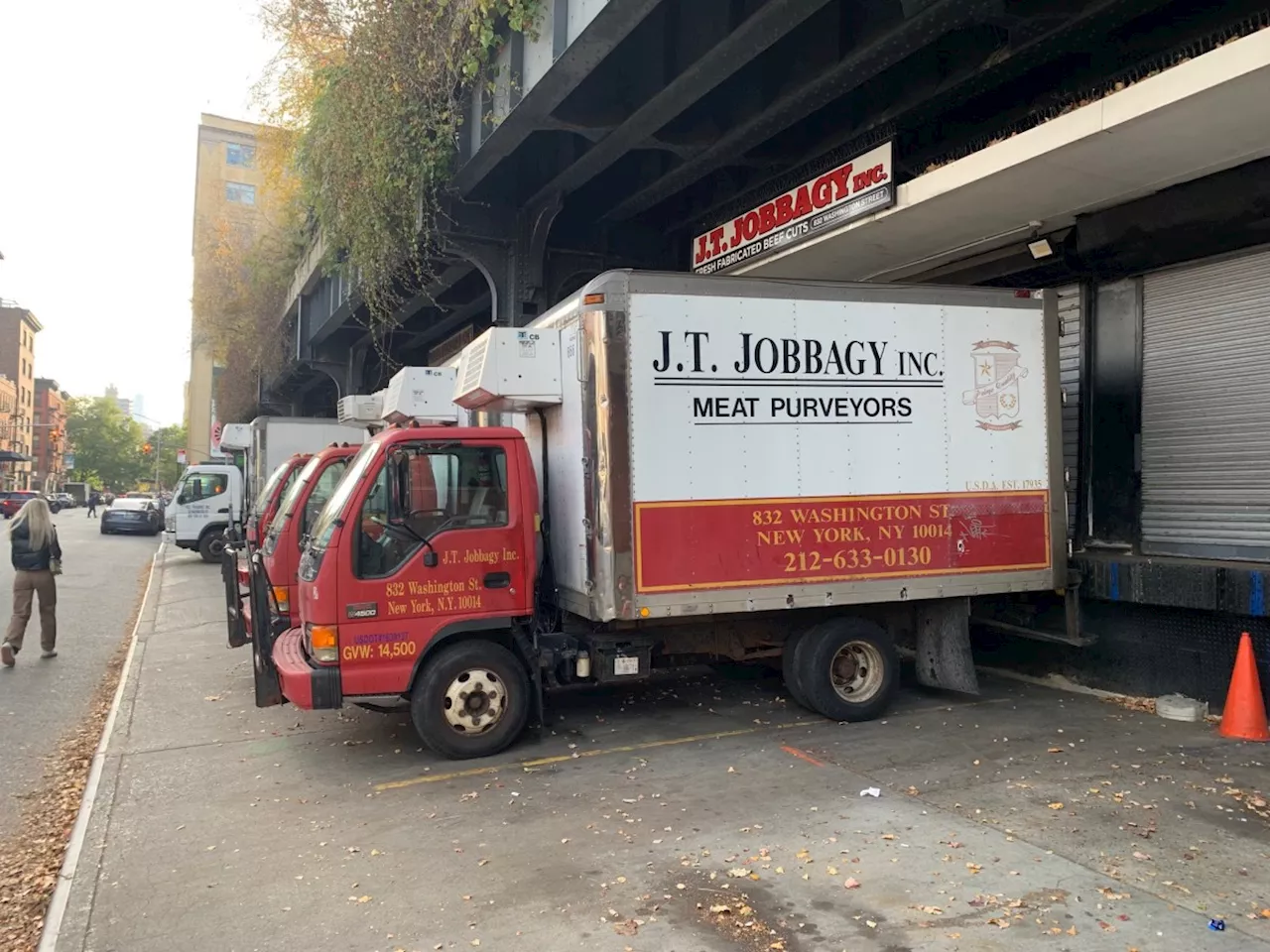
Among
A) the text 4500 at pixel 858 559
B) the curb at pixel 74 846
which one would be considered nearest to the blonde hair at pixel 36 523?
the curb at pixel 74 846

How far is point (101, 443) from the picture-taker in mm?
97062

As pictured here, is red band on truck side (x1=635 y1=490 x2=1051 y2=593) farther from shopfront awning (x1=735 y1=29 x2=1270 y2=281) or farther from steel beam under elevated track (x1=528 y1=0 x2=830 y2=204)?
steel beam under elevated track (x1=528 y1=0 x2=830 y2=204)

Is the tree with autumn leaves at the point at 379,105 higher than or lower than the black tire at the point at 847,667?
higher

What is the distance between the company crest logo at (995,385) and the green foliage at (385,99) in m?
4.85

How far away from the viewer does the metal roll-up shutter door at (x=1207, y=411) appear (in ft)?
25.0

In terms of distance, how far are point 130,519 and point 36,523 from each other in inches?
1059

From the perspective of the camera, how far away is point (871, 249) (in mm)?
9414

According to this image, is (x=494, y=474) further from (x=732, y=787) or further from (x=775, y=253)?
(x=775, y=253)

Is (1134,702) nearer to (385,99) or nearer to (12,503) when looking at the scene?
(385,99)

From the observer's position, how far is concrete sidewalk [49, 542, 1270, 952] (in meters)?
3.85

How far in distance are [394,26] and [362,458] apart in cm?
559

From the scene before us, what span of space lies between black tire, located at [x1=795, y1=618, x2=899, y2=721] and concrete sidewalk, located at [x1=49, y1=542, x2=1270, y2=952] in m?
0.22

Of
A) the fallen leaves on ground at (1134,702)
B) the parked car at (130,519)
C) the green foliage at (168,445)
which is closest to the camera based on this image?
the fallen leaves on ground at (1134,702)

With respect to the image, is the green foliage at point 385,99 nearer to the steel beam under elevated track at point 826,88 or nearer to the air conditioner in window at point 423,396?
the steel beam under elevated track at point 826,88
